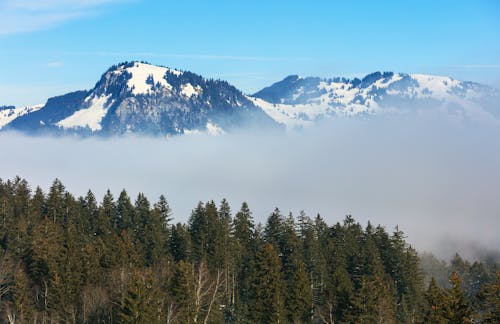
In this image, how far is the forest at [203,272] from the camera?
5441cm

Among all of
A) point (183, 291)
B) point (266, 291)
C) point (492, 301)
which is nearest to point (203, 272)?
point (183, 291)

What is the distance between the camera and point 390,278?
8531 centimetres

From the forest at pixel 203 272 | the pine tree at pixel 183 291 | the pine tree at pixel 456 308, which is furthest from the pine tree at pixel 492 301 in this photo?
→ the pine tree at pixel 183 291

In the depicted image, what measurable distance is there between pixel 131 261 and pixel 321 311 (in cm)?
2779

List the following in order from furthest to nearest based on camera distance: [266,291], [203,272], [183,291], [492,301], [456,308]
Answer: [266,291]
[203,272]
[183,291]
[456,308]
[492,301]

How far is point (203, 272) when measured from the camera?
63.6m

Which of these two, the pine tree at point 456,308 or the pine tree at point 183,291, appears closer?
the pine tree at point 456,308

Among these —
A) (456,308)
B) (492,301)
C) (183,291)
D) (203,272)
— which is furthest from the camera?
(203,272)

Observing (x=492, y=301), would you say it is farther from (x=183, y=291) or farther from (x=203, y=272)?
(x=203, y=272)

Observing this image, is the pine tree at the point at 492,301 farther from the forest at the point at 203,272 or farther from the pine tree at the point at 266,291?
the pine tree at the point at 266,291

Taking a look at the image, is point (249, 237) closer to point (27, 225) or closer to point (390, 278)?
point (390, 278)

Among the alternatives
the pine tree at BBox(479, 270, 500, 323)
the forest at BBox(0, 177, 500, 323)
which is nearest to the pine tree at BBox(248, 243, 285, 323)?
the forest at BBox(0, 177, 500, 323)

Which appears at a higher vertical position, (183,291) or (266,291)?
(183,291)

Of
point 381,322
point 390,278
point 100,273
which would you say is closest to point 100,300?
point 100,273
